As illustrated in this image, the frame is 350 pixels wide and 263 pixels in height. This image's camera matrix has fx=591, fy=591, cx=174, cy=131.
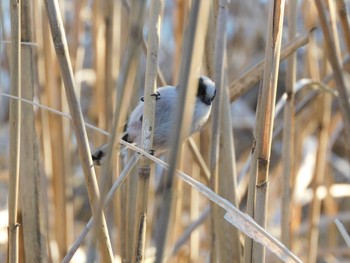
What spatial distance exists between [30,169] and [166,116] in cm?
28

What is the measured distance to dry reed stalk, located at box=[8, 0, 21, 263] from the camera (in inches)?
30.6

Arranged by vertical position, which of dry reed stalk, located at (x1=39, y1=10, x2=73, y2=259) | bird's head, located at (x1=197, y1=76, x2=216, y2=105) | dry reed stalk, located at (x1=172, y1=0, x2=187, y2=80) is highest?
dry reed stalk, located at (x1=172, y1=0, x2=187, y2=80)

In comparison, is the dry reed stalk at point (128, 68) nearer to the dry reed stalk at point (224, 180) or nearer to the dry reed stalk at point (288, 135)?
the dry reed stalk at point (224, 180)

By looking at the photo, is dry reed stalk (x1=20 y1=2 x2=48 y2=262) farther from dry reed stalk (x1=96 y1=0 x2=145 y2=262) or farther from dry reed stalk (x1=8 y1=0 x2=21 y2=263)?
dry reed stalk (x1=96 y1=0 x2=145 y2=262)

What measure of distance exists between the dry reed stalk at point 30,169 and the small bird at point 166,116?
5.2 inches

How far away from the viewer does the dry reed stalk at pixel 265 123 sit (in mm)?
788

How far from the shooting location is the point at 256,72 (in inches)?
46.0

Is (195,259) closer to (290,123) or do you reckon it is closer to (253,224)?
(290,123)

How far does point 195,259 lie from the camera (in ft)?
5.00

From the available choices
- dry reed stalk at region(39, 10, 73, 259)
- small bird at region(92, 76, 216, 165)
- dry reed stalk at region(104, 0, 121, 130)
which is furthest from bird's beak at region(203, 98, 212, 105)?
dry reed stalk at region(39, 10, 73, 259)

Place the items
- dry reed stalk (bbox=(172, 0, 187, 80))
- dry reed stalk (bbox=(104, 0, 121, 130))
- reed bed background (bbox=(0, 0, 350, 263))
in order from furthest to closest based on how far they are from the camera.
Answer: dry reed stalk (bbox=(172, 0, 187, 80)) → dry reed stalk (bbox=(104, 0, 121, 130)) → reed bed background (bbox=(0, 0, 350, 263))

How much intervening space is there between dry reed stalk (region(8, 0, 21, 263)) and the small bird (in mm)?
229

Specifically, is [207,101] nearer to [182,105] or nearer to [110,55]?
[110,55]

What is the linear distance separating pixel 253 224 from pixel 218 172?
0.78ft
